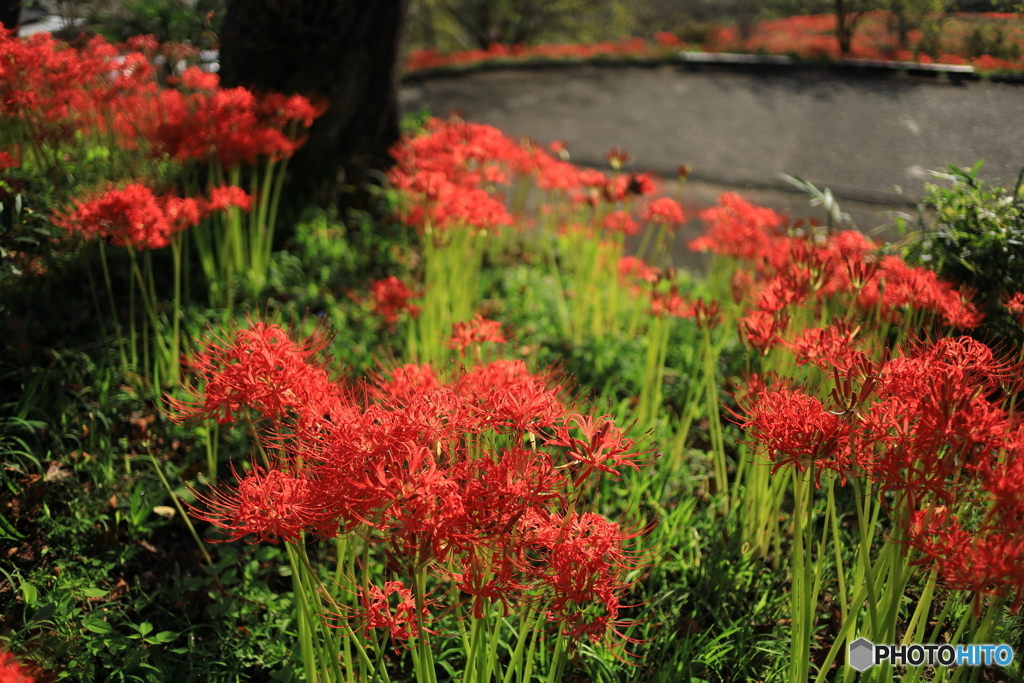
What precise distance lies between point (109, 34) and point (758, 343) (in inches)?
140

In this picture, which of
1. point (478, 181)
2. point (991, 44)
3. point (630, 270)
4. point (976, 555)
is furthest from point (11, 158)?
point (991, 44)

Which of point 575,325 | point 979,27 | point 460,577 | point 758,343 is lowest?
point 575,325

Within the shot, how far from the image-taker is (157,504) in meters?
2.50

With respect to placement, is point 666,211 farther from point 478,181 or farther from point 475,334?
point 475,334

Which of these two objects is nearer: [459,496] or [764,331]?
[459,496]

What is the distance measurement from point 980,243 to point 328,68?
149 inches

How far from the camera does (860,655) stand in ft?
5.94

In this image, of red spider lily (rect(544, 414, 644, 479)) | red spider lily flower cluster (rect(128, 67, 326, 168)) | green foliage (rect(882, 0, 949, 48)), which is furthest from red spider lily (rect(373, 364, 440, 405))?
green foliage (rect(882, 0, 949, 48))

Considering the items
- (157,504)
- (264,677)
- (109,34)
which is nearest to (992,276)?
(264,677)

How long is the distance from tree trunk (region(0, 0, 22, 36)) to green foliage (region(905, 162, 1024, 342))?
12.4 feet

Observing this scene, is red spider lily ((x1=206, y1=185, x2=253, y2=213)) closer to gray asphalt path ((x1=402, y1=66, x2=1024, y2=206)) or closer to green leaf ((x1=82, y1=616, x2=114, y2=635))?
green leaf ((x1=82, y1=616, x2=114, y2=635))

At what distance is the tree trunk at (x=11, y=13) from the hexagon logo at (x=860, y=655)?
3678 mm

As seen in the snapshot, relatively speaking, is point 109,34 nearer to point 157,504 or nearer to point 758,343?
point 157,504

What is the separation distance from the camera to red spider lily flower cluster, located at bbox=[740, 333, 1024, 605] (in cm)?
136
